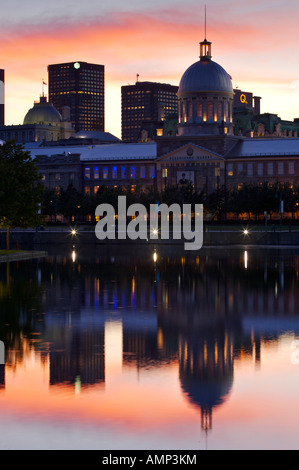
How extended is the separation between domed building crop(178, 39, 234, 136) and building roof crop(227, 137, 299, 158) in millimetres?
3746

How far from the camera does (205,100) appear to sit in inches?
6289

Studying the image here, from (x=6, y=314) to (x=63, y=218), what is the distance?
393 ft

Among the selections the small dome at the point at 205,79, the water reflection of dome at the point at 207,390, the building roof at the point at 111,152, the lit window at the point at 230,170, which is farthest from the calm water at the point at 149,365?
the building roof at the point at 111,152

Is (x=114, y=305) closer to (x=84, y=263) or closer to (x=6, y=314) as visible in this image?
(x=6, y=314)

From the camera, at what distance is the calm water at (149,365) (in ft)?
57.8

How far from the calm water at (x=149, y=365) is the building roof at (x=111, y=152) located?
122 meters

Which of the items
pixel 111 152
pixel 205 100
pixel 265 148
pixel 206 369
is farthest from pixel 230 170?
pixel 206 369

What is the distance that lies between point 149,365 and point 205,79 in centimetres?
13839

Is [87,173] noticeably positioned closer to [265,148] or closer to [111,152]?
[111,152]

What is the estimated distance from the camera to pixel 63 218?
152250mm

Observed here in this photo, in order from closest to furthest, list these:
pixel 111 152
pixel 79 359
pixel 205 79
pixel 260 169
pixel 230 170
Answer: pixel 79 359 < pixel 260 169 < pixel 230 170 < pixel 205 79 < pixel 111 152

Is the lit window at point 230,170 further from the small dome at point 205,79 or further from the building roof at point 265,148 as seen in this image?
the small dome at point 205,79

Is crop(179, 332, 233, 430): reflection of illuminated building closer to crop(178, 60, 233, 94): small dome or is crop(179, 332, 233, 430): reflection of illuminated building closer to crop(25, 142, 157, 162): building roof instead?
crop(178, 60, 233, 94): small dome
